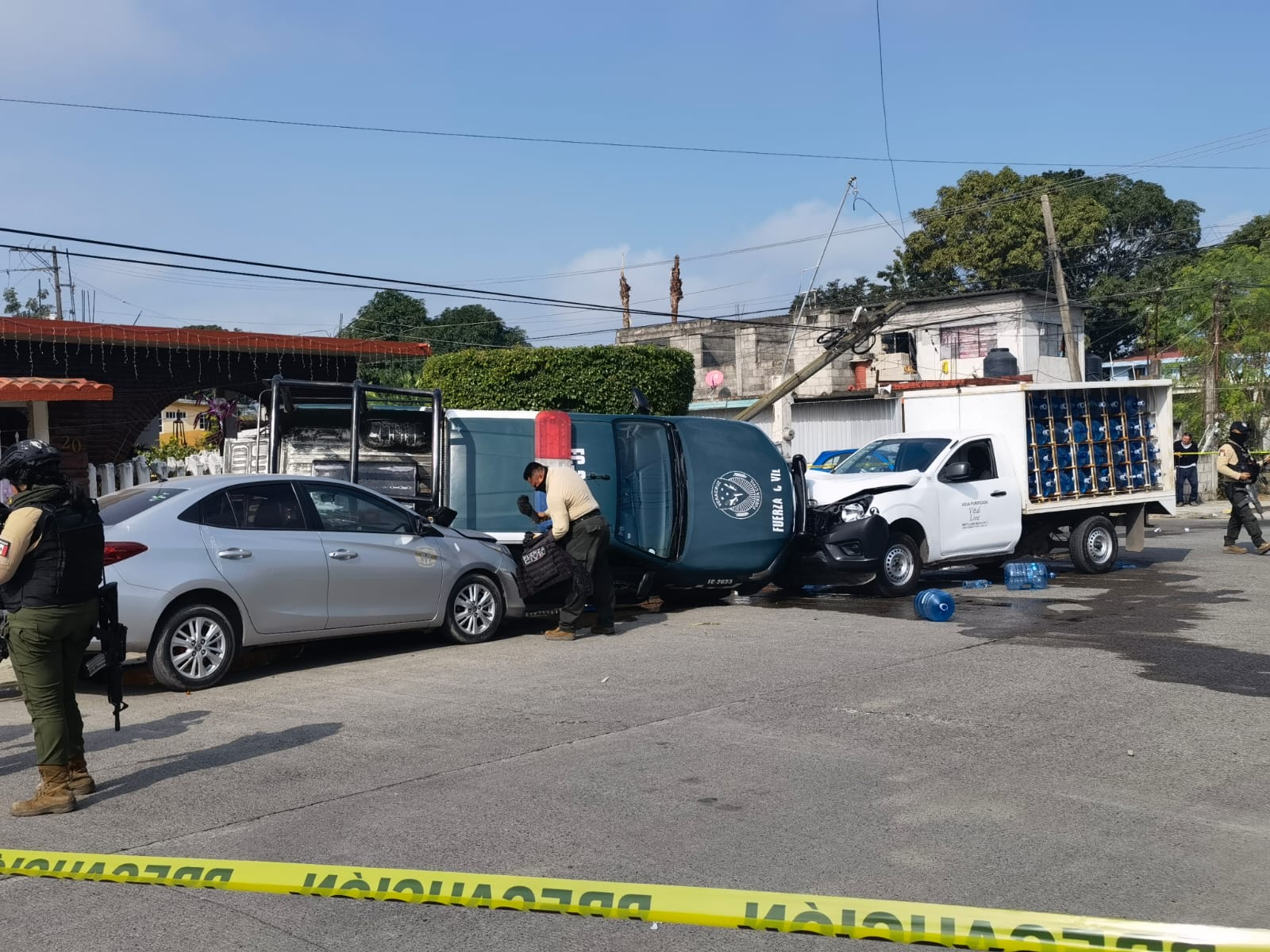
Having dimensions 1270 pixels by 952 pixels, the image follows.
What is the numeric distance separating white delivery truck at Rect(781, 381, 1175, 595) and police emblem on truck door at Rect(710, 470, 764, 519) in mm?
1003

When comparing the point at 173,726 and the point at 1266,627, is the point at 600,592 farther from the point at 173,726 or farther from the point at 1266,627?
the point at 1266,627

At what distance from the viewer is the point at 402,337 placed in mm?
63938

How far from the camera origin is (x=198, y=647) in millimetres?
9148

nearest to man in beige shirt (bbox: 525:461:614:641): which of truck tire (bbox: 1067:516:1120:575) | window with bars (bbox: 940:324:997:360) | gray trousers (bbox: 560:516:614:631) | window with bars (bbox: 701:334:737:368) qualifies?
gray trousers (bbox: 560:516:614:631)

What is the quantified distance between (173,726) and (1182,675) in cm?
712

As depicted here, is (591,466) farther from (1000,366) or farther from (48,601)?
(1000,366)

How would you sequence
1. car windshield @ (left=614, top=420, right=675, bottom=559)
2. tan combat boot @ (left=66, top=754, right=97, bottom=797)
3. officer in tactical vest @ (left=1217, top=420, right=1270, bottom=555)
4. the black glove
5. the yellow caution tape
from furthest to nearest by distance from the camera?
officer in tactical vest @ (left=1217, top=420, right=1270, bottom=555)
car windshield @ (left=614, top=420, right=675, bottom=559)
the black glove
tan combat boot @ (left=66, top=754, right=97, bottom=797)
the yellow caution tape

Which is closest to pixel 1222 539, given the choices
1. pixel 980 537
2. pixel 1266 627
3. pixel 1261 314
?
pixel 980 537

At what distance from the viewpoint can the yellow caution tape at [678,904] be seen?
403 centimetres

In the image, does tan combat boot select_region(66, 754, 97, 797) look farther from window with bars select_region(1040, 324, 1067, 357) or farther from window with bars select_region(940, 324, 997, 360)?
window with bars select_region(1040, 324, 1067, 357)

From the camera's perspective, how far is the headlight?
1455 cm

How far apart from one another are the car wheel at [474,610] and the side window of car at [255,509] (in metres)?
1.70

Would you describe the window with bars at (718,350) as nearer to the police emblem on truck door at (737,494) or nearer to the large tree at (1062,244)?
the large tree at (1062,244)

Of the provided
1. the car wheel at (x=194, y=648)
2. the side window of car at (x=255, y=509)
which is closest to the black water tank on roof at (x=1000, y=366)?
the side window of car at (x=255, y=509)
